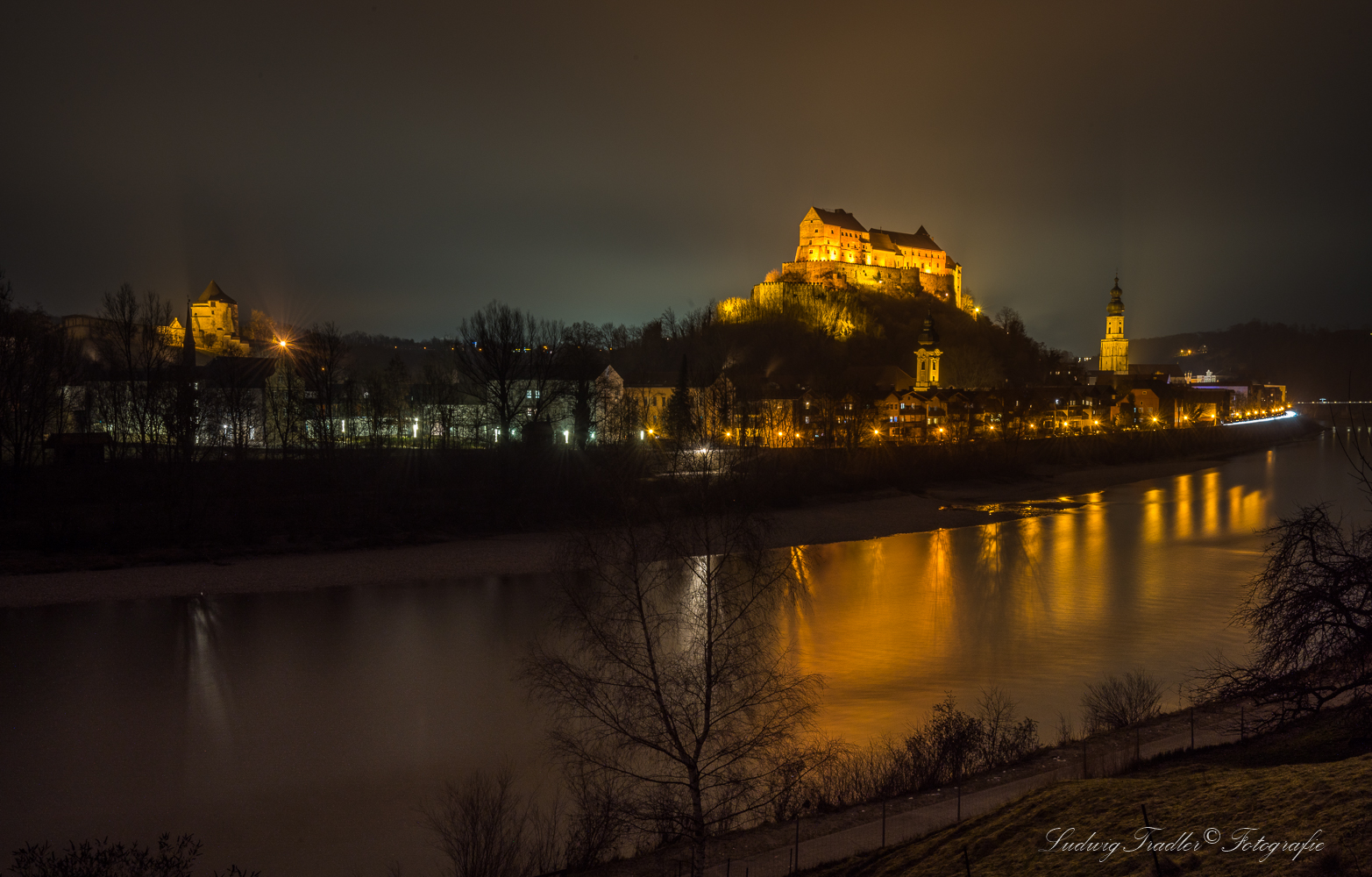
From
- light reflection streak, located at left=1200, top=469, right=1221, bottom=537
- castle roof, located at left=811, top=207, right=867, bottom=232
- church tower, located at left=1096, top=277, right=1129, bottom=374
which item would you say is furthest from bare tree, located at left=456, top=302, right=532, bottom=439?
church tower, located at left=1096, top=277, right=1129, bottom=374

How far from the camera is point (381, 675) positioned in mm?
13758

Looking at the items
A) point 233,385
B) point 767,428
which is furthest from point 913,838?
point 767,428

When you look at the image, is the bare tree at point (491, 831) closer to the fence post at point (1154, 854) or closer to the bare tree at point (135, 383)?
the fence post at point (1154, 854)

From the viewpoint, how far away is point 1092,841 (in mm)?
5398

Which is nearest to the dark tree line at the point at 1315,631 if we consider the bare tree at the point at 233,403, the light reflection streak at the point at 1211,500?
the light reflection streak at the point at 1211,500

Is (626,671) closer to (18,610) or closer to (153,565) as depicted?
(18,610)

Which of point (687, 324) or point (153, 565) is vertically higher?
point (687, 324)

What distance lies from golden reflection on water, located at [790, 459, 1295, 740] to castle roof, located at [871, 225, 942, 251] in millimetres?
63637

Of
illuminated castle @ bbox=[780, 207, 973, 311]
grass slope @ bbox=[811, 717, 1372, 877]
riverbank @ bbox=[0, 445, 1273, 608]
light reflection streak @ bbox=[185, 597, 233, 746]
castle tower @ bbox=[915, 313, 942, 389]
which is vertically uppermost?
illuminated castle @ bbox=[780, 207, 973, 311]

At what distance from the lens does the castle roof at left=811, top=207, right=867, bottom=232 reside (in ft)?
278

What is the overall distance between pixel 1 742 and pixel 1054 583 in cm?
1922

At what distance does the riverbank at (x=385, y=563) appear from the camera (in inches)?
796

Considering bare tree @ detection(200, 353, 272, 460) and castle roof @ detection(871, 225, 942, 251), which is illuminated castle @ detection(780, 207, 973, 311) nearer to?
castle roof @ detection(871, 225, 942, 251)

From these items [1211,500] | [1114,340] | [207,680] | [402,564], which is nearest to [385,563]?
[402,564]
